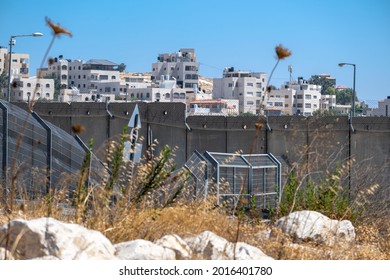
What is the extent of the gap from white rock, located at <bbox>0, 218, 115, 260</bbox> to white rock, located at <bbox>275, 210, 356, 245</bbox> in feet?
7.69

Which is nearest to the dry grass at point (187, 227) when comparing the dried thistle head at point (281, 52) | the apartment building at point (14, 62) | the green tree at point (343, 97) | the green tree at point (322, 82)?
the dried thistle head at point (281, 52)

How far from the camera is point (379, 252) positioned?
713 centimetres

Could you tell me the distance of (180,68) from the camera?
98.6 m

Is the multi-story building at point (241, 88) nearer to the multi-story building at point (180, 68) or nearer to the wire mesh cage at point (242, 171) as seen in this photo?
the multi-story building at point (180, 68)

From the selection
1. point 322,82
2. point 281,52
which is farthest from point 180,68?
point 281,52

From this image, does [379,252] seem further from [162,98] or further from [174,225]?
[162,98]

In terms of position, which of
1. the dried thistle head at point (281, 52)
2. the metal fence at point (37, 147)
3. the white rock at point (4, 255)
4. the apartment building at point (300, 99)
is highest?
the apartment building at point (300, 99)

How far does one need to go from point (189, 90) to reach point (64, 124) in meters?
71.7

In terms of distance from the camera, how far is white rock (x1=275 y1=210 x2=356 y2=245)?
23.2 feet

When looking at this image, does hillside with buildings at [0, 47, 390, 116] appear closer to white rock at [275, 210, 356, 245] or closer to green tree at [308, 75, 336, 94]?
green tree at [308, 75, 336, 94]

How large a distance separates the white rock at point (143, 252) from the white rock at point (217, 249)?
25cm

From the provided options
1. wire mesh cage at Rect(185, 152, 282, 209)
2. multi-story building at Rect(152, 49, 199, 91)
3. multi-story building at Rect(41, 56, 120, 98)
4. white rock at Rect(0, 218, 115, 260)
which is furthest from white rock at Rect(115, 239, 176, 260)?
multi-story building at Rect(152, 49, 199, 91)

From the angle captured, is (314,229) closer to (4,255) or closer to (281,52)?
(281,52)

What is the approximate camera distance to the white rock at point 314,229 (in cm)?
706
